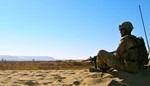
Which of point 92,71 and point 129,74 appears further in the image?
point 92,71

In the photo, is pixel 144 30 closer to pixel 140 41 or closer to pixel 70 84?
pixel 140 41

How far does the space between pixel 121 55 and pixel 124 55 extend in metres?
0.11

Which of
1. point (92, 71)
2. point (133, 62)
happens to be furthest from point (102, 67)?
point (133, 62)

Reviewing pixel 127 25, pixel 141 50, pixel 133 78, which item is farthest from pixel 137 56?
pixel 127 25

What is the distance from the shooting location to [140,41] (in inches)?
324

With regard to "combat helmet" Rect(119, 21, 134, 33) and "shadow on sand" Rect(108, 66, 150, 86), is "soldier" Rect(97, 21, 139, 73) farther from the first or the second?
"shadow on sand" Rect(108, 66, 150, 86)

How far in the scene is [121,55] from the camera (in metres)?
8.05

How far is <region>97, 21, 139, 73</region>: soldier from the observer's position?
7.97 metres

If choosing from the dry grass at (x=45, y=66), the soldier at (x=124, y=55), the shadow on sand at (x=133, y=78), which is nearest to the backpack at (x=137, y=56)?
the soldier at (x=124, y=55)

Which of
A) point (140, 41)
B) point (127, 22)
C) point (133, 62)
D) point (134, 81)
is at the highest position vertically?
point (127, 22)

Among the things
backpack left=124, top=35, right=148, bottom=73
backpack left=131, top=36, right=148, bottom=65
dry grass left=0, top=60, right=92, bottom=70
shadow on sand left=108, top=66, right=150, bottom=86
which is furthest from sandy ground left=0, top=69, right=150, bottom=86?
dry grass left=0, top=60, right=92, bottom=70

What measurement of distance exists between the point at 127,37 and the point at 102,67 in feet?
3.96

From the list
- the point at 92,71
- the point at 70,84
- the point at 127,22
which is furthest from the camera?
the point at 92,71

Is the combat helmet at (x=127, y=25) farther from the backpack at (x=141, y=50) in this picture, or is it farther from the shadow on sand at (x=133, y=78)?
the shadow on sand at (x=133, y=78)
